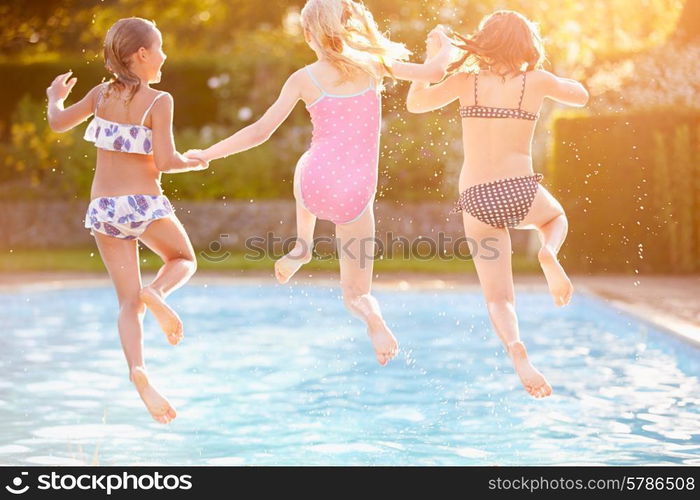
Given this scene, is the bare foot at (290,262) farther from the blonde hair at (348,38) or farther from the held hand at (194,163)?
the blonde hair at (348,38)

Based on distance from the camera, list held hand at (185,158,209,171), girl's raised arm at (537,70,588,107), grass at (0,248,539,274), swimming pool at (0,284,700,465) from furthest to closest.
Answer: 1. grass at (0,248,539,274)
2. swimming pool at (0,284,700,465)
3. girl's raised arm at (537,70,588,107)
4. held hand at (185,158,209,171)

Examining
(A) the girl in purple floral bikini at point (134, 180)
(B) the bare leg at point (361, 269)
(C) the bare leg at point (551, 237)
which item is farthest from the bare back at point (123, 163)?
(C) the bare leg at point (551, 237)

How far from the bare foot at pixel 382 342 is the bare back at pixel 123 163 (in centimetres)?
127

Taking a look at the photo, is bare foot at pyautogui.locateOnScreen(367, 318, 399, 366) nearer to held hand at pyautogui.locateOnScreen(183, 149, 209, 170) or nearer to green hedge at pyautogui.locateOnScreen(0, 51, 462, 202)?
held hand at pyautogui.locateOnScreen(183, 149, 209, 170)

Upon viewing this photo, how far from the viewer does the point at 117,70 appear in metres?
5.94

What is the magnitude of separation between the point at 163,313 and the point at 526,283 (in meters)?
11.0

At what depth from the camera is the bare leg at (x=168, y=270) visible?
231 inches

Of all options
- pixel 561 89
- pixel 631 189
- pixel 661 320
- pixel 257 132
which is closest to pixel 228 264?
pixel 631 189

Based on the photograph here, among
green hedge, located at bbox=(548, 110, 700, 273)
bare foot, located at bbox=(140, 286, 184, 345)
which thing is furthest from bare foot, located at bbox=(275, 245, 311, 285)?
green hedge, located at bbox=(548, 110, 700, 273)

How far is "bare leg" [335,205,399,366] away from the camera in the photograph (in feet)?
19.9

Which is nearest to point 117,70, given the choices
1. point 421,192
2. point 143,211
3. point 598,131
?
point 143,211

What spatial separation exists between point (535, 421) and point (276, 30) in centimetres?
2172

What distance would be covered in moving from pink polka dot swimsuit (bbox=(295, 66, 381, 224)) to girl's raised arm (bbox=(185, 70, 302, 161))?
0.13m

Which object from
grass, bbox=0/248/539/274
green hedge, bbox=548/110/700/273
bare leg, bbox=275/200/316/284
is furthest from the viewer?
grass, bbox=0/248/539/274
